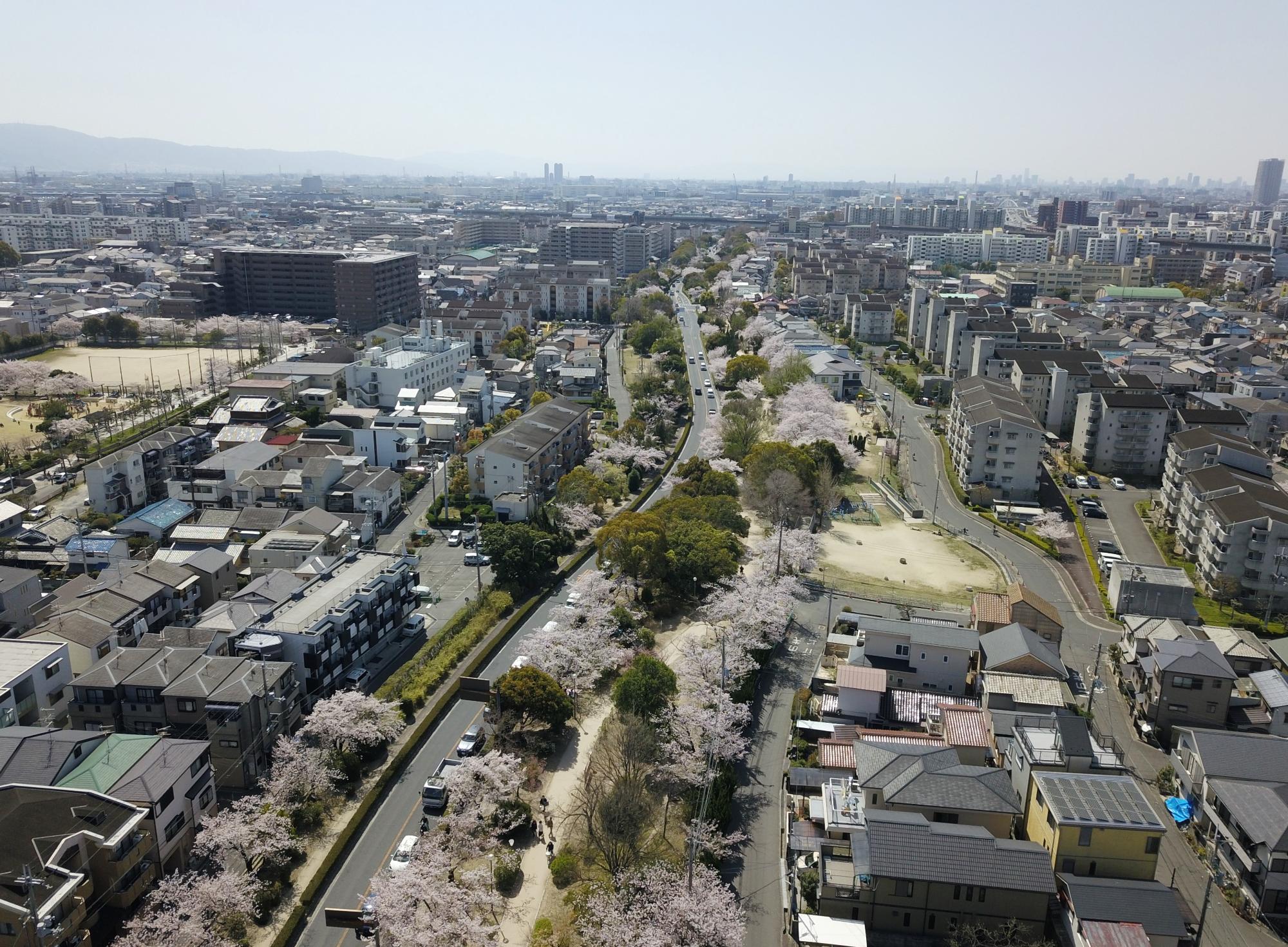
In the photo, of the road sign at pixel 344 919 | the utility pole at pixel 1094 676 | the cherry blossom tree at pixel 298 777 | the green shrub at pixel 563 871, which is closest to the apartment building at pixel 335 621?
the cherry blossom tree at pixel 298 777

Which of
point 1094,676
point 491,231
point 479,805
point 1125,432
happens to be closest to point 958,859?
point 479,805

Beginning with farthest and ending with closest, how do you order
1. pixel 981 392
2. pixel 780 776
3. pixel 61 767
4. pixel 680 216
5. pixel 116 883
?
pixel 680 216 < pixel 981 392 < pixel 780 776 < pixel 61 767 < pixel 116 883

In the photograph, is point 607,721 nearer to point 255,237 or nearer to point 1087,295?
point 1087,295

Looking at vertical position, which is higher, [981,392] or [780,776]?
[981,392]

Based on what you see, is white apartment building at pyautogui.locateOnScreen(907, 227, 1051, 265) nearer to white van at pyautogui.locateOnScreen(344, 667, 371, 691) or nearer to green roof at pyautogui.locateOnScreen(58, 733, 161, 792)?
white van at pyautogui.locateOnScreen(344, 667, 371, 691)

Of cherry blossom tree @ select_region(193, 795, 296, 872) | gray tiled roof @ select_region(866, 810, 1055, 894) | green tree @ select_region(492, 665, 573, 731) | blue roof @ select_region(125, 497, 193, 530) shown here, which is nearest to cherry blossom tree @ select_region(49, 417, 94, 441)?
blue roof @ select_region(125, 497, 193, 530)

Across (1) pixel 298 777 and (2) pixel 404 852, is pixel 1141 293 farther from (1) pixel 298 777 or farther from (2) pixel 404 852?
(1) pixel 298 777

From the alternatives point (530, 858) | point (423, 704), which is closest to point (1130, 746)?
point (530, 858)
